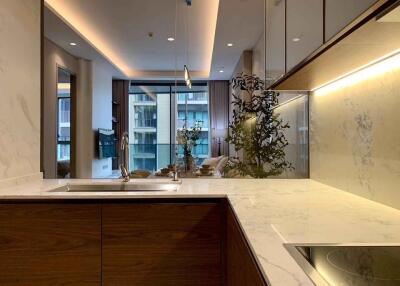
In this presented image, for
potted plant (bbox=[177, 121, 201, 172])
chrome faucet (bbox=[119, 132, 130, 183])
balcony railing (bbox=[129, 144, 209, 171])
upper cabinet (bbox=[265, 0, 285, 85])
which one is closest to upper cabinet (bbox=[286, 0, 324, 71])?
upper cabinet (bbox=[265, 0, 285, 85])

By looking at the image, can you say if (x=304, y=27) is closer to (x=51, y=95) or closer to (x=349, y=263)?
(x=349, y=263)

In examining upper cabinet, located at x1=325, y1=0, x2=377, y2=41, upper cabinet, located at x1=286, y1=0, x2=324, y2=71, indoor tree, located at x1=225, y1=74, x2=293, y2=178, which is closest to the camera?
upper cabinet, located at x1=325, y1=0, x2=377, y2=41

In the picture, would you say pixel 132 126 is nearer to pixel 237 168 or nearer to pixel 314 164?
pixel 237 168

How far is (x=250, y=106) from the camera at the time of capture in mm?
2865

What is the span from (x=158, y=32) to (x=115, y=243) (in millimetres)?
3742

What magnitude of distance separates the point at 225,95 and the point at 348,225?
4011 millimetres

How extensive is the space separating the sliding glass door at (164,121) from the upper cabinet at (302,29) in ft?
7.01

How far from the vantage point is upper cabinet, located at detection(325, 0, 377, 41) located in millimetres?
898

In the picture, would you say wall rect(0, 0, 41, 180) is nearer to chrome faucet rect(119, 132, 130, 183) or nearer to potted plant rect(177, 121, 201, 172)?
chrome faucet rect(119, 132, 130, 183)

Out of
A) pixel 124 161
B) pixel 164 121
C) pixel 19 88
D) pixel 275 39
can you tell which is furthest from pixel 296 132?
pixel 164 121

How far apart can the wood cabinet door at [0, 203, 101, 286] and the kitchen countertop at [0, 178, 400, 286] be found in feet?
0.29

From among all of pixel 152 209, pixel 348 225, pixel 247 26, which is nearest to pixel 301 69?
pixel 348 225

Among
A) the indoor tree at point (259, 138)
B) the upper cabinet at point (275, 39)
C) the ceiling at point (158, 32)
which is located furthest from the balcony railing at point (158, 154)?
the upper cabinet at point (275, 39)

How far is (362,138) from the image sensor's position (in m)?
1.51
